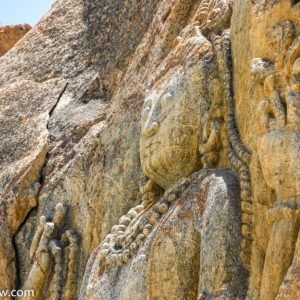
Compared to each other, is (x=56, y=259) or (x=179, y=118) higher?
(x=179, y=118)

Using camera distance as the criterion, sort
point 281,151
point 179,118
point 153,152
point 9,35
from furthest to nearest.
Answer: point 9,35 → point 153,152 → point 179,118 → point 281,151

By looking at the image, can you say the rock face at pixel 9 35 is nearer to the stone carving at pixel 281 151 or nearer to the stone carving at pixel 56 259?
the stone carving at pixel 56 259

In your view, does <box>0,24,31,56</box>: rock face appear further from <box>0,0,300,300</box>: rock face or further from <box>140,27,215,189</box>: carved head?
<box>140,27,215,189</box>: carved head

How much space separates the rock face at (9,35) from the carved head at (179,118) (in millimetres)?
4955

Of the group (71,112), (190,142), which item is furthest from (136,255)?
(71,112)

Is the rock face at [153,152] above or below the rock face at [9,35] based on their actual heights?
below

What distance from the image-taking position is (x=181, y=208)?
485 cm

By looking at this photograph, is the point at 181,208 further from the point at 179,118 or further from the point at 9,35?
the point at 9,35

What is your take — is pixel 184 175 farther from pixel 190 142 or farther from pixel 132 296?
pixel 132 296

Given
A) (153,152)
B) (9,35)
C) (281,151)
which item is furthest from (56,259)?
(9,35)

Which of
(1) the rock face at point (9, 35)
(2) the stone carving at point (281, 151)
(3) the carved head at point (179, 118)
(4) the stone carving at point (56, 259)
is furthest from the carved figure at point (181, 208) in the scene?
(1) the rock face at point (9, 35)

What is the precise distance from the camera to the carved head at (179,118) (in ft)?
16.9

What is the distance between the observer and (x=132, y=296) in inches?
195

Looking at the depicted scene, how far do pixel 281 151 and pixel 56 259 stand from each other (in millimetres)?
2449
